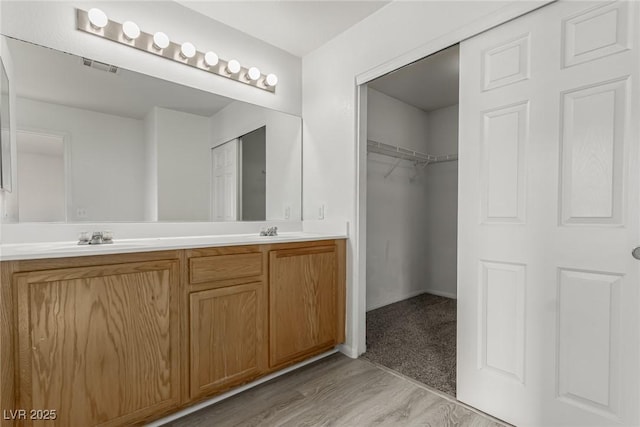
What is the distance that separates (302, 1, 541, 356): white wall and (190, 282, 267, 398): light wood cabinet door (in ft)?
Answer: 2.57

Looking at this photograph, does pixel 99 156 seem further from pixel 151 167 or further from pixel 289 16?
pixel 289 16

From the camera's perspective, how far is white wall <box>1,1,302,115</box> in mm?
1577

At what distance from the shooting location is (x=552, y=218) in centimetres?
137

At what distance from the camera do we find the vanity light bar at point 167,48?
170 cm

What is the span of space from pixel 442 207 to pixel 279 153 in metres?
2.37

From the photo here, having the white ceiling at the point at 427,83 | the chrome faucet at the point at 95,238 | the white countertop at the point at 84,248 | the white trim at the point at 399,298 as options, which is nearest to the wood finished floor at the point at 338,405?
the white countertop at the point at 84,248

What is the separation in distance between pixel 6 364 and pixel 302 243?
143cm

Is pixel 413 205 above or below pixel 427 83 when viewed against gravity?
below

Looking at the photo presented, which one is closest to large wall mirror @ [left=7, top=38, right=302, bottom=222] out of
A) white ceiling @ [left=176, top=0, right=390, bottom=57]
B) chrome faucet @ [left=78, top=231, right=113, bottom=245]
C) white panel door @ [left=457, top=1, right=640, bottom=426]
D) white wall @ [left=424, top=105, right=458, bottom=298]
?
chrome faucet @ [left=78, top=231, right=113, bottom=245]

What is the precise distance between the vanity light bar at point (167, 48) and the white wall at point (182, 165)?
365 mm

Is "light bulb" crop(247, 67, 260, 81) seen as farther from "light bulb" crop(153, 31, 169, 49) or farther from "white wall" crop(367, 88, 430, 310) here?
"white wall" crop(367, 88, 430, 310)

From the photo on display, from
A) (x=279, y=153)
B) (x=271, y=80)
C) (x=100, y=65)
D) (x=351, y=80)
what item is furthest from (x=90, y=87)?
(x=351, y=80)

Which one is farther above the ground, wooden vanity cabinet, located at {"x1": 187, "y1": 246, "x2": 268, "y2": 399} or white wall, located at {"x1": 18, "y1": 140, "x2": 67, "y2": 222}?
A: white wall, located at {"x1": 18, "y1": 140, "x2": 67, "y2": 222}

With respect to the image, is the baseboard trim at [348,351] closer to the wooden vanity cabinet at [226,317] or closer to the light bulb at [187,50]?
the wooden vanity cabinet at [226,317]
